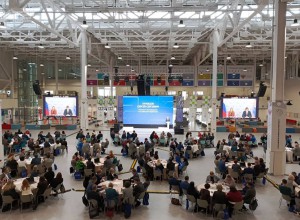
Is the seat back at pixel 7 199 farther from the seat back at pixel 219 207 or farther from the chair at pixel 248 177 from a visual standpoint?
the chair at pixel 248 177

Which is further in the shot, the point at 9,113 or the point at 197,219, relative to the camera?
the point at 9,113

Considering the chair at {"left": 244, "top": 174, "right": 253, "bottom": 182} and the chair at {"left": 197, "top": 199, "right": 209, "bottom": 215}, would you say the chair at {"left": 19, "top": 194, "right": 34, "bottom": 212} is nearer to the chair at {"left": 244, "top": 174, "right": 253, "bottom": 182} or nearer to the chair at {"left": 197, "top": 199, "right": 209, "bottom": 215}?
the chair at {"left": 197, "top": 199, "right": 209, "bottom": 215}

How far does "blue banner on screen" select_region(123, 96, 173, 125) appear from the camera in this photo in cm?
2789

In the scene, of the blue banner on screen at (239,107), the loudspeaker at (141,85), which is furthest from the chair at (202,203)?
the loudspeaker at (141,85)

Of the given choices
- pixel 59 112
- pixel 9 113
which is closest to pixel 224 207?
pixel 59 112

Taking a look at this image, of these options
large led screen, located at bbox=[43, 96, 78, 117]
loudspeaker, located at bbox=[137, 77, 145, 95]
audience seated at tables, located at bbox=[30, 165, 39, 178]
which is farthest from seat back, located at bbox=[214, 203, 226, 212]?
loudspeaker, located at bbox=[137, 77, 145, 95]

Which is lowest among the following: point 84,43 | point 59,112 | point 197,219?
point 197,219

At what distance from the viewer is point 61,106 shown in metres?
27.8

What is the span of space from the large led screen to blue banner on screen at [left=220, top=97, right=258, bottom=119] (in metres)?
13.5

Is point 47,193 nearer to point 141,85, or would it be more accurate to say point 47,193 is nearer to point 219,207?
point 219,207

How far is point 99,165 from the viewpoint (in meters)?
12.5

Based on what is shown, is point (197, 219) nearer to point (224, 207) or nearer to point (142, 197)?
point (224, 207)

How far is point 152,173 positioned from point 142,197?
3.01 m

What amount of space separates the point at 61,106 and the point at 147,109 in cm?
791
